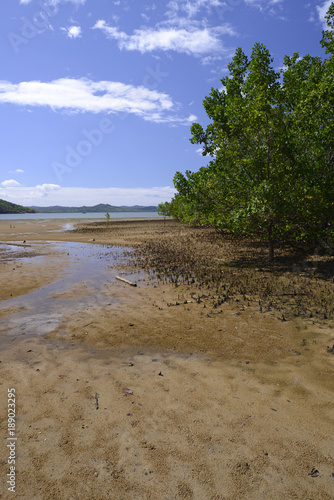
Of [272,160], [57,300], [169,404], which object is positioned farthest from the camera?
[272,160]

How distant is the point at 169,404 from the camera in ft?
15.6

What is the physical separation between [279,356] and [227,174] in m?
10.6

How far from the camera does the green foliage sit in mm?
13039

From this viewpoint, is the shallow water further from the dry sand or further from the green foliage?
the green foliage

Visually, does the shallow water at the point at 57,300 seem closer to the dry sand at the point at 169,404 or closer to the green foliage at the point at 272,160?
the dry sand at the point at 169,404

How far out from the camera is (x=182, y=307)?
966 centimetres

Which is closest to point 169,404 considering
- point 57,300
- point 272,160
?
point 57,300

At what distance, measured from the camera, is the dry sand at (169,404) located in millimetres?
3396

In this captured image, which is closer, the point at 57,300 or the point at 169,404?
the point at 169,404

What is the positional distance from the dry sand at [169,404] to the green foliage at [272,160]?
707cm

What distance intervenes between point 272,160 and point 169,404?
13.5 m

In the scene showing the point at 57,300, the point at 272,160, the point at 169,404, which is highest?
the point at 272,160

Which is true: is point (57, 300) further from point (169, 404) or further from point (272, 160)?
point (272, 160)

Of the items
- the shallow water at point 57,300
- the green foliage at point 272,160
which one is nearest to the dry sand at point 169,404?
the shallow water at point 57,300
